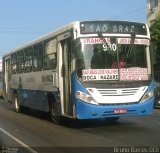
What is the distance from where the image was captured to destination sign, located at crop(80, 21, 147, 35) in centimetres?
1479

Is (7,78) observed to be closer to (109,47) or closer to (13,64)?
(13,64)

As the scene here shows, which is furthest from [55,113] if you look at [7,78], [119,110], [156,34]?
[156,34]

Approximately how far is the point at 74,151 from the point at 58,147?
0.79m

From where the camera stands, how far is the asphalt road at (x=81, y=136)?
36.7ft

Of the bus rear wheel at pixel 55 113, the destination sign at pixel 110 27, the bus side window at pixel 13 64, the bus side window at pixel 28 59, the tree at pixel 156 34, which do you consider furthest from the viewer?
the tree at pixel 156 34

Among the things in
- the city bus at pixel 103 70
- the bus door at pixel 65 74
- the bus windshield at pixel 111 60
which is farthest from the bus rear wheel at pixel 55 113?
the bus windshield at pixel 111 60

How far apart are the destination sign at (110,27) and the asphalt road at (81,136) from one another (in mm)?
2869

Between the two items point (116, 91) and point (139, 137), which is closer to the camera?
point (139, 137)

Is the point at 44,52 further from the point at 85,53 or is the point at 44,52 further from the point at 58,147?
the point at 58,147

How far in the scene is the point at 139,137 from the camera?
12.7m

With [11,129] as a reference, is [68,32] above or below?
above

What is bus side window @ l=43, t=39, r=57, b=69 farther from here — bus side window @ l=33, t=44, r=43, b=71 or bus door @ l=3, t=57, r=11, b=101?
bus door @ l=3, t=57, r=11, b=101

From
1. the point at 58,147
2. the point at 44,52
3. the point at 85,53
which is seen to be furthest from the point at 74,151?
the point at 44,52

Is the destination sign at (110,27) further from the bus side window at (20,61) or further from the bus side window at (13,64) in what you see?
the bus side window at (13,64)
